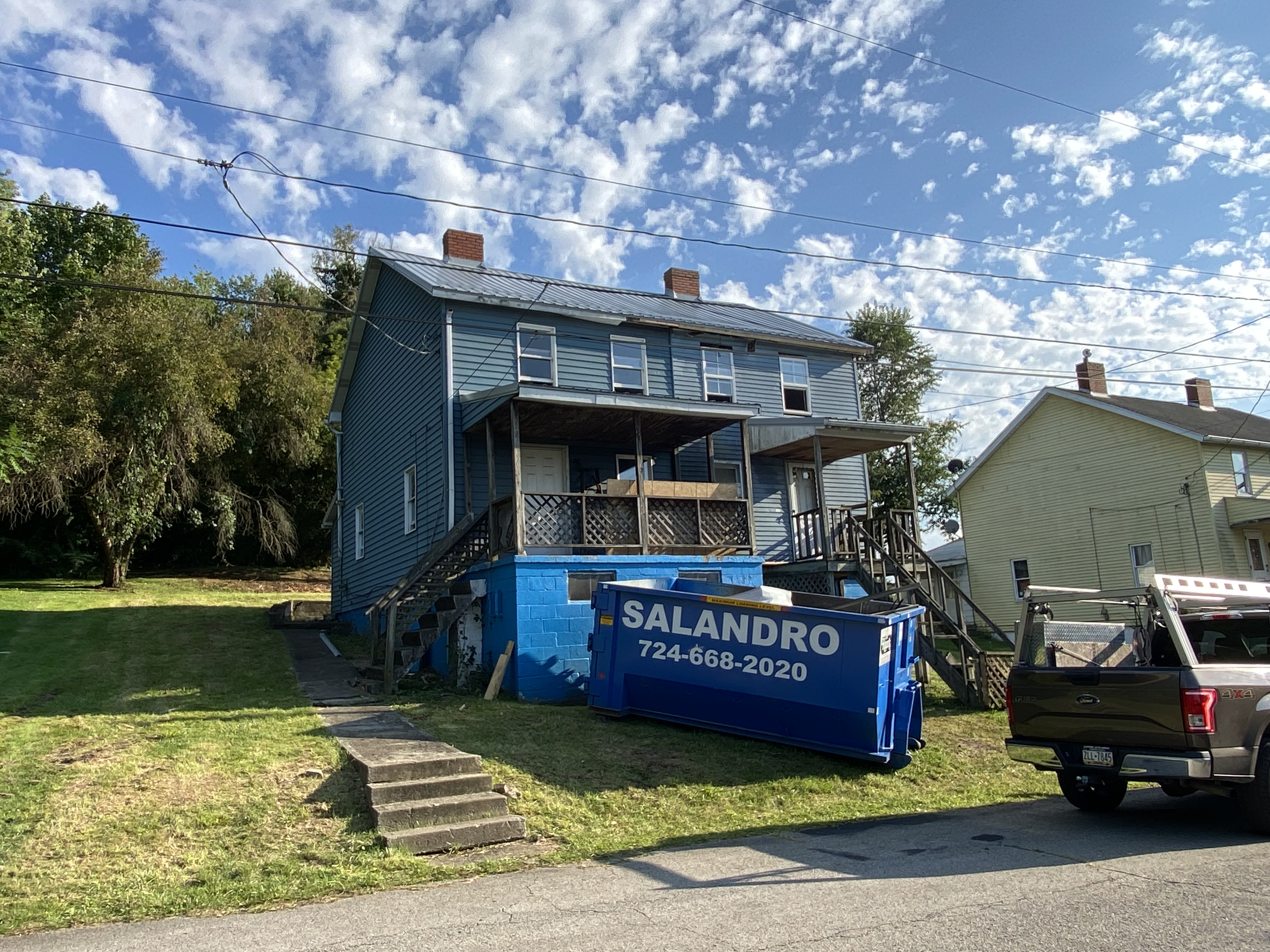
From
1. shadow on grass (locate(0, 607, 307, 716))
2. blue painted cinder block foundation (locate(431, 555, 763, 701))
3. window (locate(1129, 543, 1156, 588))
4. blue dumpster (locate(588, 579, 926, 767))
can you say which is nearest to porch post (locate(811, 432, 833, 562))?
blue painted cinder block foundation (locate(431, 555, 763, 701))

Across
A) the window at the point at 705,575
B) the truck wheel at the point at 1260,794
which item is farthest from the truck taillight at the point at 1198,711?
the window at the point at 705,575

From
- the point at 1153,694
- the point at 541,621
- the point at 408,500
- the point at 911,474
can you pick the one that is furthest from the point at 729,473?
the point at 1153,694

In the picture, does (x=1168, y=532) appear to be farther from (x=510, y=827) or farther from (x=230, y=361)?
(x=230, y=361)

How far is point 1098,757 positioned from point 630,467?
11961mm

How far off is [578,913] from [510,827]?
2.19 metres

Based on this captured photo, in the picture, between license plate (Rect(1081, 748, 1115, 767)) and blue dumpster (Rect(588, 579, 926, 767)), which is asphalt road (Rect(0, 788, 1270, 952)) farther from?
blue dumpster (Rect(588, 579, 926, 767))

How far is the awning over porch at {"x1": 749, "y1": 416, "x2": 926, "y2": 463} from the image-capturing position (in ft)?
58.7

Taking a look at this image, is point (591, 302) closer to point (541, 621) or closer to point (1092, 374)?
point (541, 621)

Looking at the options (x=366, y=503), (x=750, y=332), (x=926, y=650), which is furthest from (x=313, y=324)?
(x=926, y=650)

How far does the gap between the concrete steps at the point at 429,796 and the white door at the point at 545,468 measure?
8058 millimetres

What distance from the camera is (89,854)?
6555 mm

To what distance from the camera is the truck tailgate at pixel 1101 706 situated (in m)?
6.90

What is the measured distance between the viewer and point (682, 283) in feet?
77.2

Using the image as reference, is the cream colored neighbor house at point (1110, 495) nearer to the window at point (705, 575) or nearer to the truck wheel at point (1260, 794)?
the window at point (705, 575)
